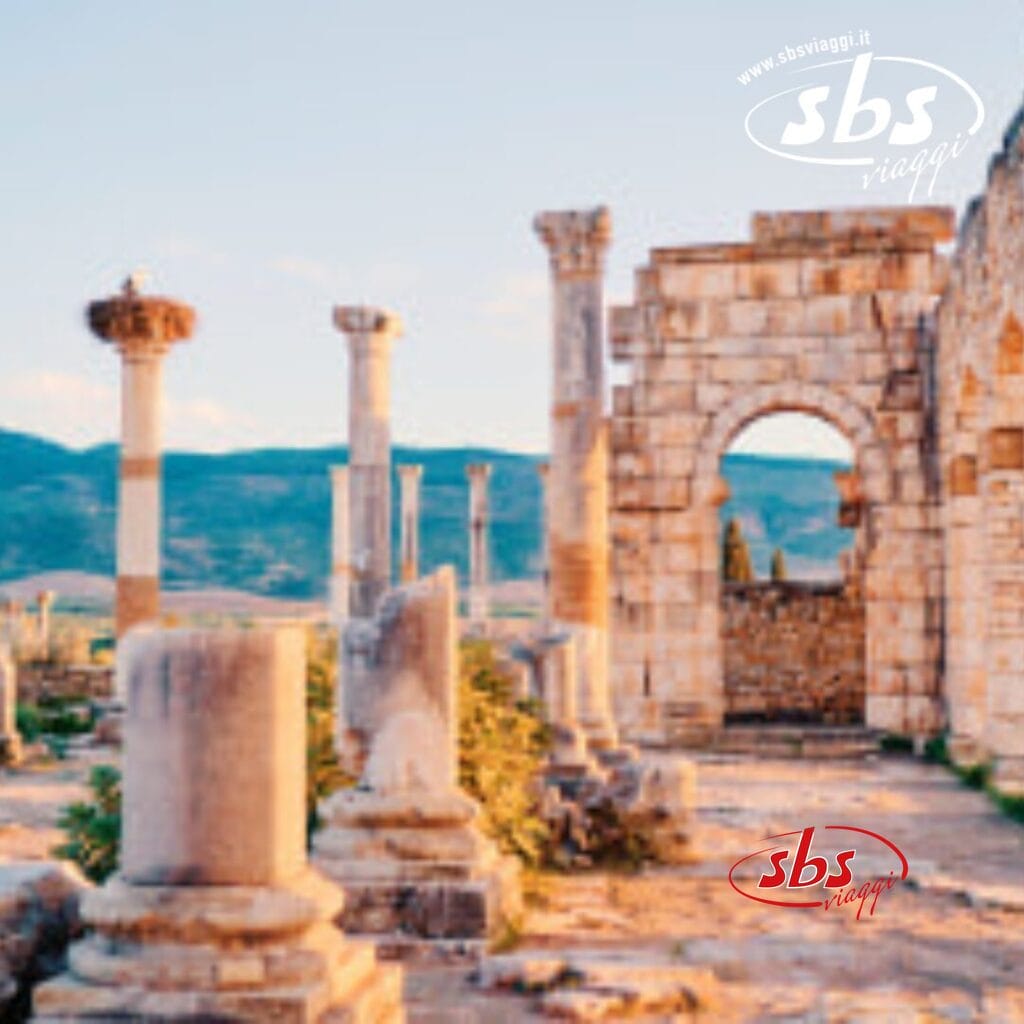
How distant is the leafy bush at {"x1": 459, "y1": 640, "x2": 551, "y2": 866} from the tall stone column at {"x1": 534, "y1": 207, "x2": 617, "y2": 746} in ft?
13.6

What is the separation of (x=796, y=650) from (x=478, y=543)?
1263 centimetres

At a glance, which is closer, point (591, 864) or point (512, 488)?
point (591, 864)

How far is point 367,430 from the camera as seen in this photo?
18.6 metres

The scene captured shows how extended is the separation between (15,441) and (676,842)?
85.3 meters

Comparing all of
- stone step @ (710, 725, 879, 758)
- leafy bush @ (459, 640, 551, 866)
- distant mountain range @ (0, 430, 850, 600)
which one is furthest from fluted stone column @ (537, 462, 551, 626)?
distant mountain range @ (0, 430, 850, 600)

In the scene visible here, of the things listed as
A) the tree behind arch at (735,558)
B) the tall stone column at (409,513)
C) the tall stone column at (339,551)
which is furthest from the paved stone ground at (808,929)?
the tall stone column at (409,513)

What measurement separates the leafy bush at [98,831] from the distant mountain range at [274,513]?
62.0m

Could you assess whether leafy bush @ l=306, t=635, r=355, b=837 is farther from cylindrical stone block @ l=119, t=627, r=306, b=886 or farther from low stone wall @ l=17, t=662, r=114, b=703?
low stone wall @ l=17, t=662, r=114, b=703

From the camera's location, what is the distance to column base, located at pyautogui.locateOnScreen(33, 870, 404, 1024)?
4523mm

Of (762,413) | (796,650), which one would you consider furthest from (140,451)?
(796,650)

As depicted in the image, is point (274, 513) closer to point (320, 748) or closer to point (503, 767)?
point (503, 767)

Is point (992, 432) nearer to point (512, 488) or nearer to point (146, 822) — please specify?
point (146, 822)

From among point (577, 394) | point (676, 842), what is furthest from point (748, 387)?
point (676, 842)

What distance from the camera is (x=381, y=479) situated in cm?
1858
